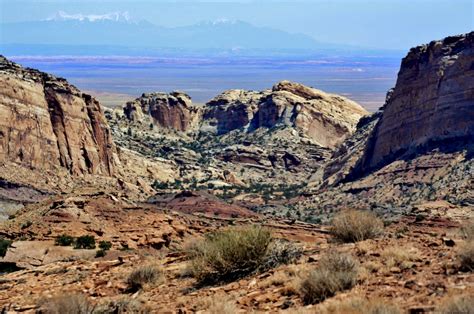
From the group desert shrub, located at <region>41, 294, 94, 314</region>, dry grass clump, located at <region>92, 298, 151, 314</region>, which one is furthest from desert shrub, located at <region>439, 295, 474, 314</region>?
desert shrub, located at <region>41, 294, 94, 314</region>

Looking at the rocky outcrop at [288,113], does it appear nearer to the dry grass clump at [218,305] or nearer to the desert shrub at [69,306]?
the dry grass clump at [218,305]

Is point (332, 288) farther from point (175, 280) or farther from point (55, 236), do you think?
point (55, 236)

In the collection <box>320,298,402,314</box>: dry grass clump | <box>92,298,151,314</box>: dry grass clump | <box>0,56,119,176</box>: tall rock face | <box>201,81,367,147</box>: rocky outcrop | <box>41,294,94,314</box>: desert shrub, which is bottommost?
<box>201,81,367,147</box>: rocky outcrop

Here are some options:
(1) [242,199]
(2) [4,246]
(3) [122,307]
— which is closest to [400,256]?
(3) [122,307]

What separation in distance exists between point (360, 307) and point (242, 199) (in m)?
62.3

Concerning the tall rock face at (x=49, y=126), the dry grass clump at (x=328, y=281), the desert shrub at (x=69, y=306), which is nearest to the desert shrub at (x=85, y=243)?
the desert shrub at (x=69, y=306)

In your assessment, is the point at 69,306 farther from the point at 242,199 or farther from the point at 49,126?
the point at 242,199

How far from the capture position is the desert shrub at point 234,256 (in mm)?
14555

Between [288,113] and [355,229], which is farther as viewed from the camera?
[288,113]

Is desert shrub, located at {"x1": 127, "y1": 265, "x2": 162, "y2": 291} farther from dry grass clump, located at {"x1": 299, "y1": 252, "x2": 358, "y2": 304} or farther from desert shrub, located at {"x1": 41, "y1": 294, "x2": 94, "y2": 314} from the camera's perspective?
dry grass clump, located at {"x1": 299, "y1": 252, "x2": 358, "y2": 304}

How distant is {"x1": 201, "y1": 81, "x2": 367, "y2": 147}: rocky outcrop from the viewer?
104688 mm

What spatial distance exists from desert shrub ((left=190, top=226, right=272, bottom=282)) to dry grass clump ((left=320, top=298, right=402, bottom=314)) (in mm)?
3712

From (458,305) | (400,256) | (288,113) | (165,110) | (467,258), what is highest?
(458,305)

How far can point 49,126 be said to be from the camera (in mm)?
63781
